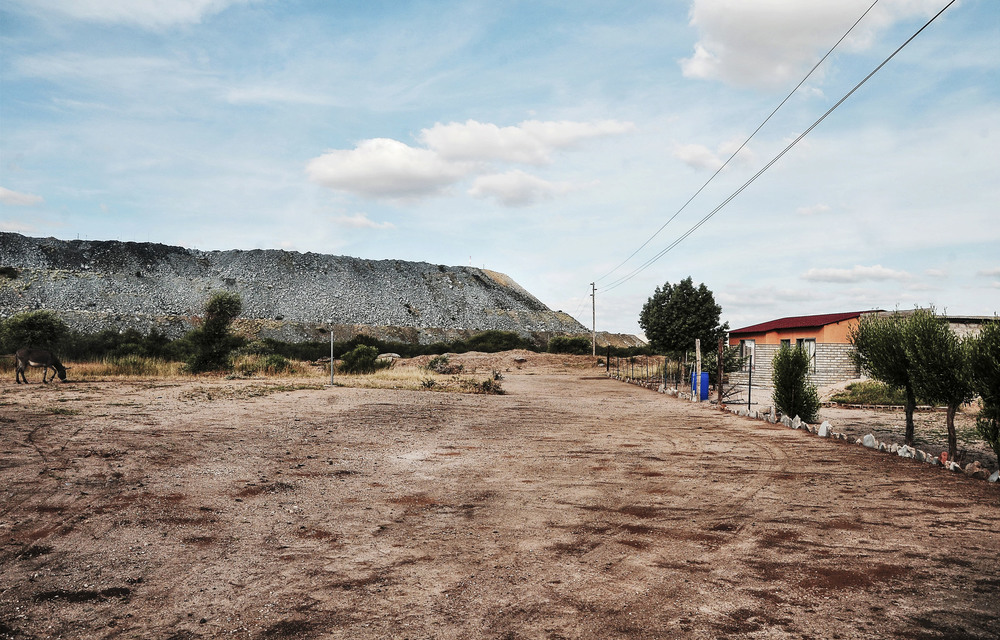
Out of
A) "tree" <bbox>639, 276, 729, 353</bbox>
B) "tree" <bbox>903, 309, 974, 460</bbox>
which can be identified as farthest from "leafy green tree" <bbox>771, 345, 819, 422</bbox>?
"tree" <bbox>639, 276, 729, 353</bbox>

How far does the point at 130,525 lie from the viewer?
580 cm

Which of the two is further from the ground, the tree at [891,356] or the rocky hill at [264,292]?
the rocky hill at [264,292]

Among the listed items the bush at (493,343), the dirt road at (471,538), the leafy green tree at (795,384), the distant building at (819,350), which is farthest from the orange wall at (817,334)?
the bush at (493,343)

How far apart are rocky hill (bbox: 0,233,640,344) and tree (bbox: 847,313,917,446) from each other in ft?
206

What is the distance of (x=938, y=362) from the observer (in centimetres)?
1126

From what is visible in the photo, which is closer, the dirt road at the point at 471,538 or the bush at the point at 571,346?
the dirt road at the point at 471,538

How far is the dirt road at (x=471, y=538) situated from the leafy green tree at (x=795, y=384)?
5084mm

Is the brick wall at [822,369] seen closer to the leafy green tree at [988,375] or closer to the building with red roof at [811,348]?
the building with red roof at [811,348]

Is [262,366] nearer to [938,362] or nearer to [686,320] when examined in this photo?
[938,362]

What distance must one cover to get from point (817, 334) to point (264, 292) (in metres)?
72.2

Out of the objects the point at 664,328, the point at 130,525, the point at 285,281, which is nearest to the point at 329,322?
the point at 285,281

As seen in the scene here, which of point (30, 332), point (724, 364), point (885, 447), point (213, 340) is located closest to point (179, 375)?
point (213, 340)

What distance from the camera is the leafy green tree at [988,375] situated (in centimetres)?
934

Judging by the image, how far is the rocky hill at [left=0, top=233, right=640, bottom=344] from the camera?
69.4m
